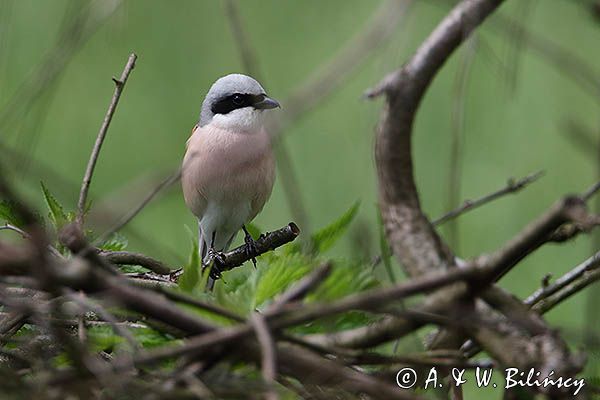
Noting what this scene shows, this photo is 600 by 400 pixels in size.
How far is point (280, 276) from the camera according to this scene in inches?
43.1

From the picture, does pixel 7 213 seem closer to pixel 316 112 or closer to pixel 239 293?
pixel 239 293

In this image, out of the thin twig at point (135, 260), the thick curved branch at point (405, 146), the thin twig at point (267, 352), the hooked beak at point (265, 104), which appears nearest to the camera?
the thin twig at point (267, 352)

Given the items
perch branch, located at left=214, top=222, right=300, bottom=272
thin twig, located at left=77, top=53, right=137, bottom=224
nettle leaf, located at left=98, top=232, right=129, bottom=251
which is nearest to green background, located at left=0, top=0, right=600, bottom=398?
perch branch, located at left=214, top=222, right=300, bottom=272

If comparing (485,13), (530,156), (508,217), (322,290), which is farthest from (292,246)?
(530,156)

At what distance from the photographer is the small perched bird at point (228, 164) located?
2643 millimetres

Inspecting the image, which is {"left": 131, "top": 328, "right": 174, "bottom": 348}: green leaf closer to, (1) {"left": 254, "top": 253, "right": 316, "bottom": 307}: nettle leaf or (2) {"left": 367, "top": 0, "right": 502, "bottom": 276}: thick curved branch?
(1) {"left": 254, "top": 253, "right": 316, "bottom": 307}: nettle leaf

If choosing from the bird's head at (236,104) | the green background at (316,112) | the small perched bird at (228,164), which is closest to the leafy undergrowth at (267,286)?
the small perched bird at (228,164)

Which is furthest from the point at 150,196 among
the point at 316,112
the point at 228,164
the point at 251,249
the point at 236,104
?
the point at 316,112

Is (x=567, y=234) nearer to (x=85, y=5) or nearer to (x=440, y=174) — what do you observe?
(x=85, y=5)

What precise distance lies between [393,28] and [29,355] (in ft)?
1.49

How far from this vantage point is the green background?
15.4ft

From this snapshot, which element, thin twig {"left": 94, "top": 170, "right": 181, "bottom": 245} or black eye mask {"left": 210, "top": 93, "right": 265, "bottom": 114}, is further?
black eye mask {"left": 210, "top": 93, "right": 265, "bottom": 114}

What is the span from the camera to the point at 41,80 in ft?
3.52

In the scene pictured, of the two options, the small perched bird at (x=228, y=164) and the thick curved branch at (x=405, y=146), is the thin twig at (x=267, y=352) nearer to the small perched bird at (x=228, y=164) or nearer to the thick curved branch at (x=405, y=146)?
the thick curved branch at (x=405, y=146)
